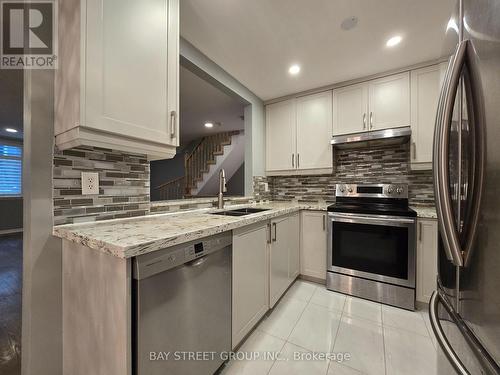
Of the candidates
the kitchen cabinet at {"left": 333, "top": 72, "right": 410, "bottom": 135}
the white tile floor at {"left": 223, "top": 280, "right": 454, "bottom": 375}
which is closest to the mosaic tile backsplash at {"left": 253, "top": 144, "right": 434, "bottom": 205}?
the kitchen cabinet at {"left": 333, "top": 72, "right": 410, "bottom": 135}

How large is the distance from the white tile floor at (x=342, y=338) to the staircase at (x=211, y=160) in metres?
3.37

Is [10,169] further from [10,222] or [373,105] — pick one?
[373,105]

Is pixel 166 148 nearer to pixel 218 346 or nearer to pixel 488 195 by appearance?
pixel 218 346

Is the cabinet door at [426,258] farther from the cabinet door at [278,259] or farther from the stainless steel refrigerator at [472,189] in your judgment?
the stainless steel refrigerator at [472,189]

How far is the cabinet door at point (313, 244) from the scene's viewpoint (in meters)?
2.31

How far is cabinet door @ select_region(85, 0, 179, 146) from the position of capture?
89 cm

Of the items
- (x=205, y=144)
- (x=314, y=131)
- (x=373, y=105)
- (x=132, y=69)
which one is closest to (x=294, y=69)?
(x=314, y=131)

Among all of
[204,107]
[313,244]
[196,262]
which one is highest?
[204,107]

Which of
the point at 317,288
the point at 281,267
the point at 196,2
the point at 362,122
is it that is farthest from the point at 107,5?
the point at 317,288

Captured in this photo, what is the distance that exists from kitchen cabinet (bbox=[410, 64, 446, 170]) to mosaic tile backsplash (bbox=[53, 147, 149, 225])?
256cm

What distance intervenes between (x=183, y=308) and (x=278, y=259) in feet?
3.62

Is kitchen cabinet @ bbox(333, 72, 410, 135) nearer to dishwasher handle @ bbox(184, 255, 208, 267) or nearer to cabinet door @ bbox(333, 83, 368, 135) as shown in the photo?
cabinet door @ bbox(333, 83, 368, 135)

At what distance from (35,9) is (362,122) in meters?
2.73

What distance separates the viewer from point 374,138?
7.12 feet
